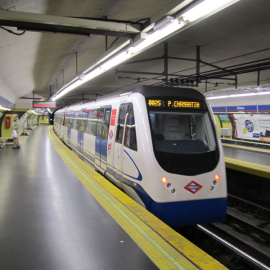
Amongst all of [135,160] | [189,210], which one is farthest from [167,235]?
[135,160]

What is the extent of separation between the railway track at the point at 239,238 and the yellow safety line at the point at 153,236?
180 cm

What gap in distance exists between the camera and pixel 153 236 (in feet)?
12.1

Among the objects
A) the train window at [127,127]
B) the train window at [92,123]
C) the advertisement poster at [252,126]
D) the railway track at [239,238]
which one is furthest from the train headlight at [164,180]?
the advertisement poster at [252,126]

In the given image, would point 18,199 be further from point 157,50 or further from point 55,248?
point 157,50

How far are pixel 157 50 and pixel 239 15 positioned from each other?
14.7 feet

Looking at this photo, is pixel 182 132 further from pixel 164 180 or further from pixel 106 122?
pixel 106 122

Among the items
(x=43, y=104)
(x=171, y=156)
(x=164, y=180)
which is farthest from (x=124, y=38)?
(x=43, y=104)

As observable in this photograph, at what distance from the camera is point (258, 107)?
11.6 m

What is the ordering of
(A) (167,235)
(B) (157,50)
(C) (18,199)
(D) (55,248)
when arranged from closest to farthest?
(D) (55,248), (A) (167,235), (C) (18,199), (B) (157,50)

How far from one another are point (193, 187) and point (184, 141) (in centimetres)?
96

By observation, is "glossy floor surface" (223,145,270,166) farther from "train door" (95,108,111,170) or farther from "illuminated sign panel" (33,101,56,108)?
"illuminated sign panel" (33,101,56,108)

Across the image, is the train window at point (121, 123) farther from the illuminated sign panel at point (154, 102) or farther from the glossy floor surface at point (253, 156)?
the glossy floor surface at point (253, 156)

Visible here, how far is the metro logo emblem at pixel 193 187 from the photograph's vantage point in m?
4.90

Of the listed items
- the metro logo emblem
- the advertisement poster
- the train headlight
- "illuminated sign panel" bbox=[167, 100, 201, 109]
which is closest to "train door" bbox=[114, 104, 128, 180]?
"illuminated sign panel" bbox=[167, 100, 201, 109]
